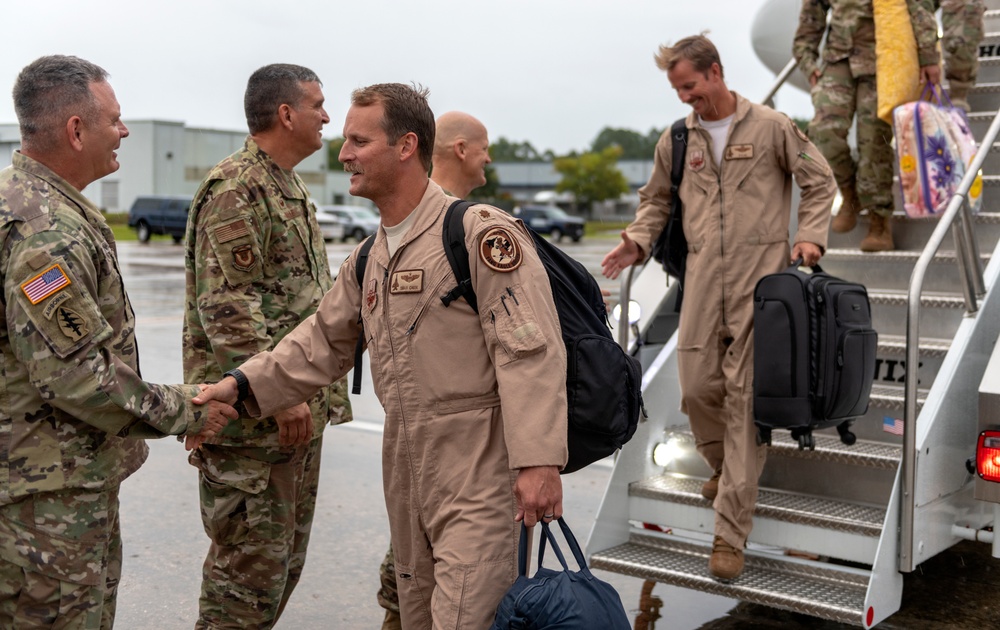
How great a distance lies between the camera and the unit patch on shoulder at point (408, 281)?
292cm

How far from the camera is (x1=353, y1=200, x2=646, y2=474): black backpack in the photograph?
2.90 meters

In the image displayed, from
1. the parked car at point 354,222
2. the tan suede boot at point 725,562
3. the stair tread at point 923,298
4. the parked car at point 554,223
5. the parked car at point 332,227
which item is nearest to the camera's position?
the tan suede boot at point 725,562

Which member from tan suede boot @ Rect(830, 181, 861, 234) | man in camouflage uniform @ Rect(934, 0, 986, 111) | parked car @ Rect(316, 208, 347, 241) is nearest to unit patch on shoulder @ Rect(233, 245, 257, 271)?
tan suede boot @ Rect(830, 181, 861, 234)

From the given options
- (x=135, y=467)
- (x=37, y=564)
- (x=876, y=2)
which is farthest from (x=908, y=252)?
(x=37, y=564)

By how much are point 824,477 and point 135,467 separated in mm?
2946

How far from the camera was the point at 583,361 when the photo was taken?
2.91 m

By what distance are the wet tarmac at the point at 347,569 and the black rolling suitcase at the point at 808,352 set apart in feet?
3.45

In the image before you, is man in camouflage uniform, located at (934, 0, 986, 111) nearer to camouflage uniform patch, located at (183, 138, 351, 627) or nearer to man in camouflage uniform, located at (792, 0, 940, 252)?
man in camouflage uniform, located at (792, 0, 940, 252)

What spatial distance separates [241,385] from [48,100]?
0.93 meters

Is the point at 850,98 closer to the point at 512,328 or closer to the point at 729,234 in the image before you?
the point at 729,234

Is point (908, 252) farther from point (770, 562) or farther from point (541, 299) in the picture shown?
point (541, 299)

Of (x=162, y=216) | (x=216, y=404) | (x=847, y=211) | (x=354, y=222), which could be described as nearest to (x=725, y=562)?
(x=216, y=404)

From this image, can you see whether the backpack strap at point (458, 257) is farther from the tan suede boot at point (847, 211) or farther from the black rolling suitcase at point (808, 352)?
the tan suede boot at point (847, 211)

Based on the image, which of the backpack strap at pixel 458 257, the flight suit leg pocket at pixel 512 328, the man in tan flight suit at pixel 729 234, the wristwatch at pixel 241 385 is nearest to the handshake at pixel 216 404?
the wristwatch at pixel 241 385
